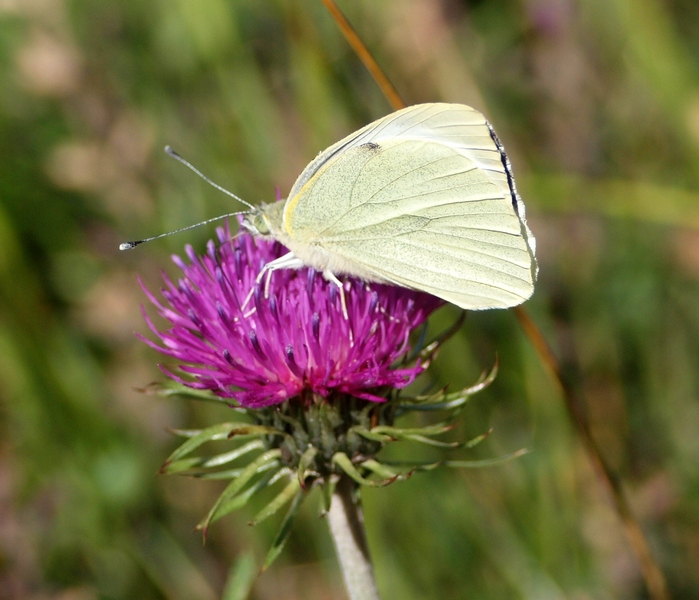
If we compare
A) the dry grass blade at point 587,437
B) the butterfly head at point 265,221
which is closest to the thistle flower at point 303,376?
the butterfly head at point 265,221

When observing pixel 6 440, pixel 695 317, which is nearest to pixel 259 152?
pixel 6 440

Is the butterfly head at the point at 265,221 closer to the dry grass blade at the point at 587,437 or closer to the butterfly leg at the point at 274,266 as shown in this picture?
the butterfly leg at the point at 274,266

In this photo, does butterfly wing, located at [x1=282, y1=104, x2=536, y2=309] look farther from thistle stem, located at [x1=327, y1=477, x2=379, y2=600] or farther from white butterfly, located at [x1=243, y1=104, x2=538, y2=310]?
thistle stem, located at [x1=327, y1=477, x2=379, y2=600]

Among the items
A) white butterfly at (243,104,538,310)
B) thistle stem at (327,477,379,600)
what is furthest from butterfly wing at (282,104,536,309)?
thistle stem at (327,477,379,600)

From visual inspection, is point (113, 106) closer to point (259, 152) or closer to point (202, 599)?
point (259, 152)

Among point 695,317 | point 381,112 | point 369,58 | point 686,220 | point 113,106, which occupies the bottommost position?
point 695,317

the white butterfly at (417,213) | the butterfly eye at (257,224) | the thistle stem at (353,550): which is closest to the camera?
the thistle stem at (353,550)

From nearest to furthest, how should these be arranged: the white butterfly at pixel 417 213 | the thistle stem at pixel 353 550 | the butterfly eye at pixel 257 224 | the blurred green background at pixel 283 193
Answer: the thistle stem at pixel 353 550
the white butterfly at pixel 417 213
the butterfly eye at pixel 257 224
the blurred green background at pixel 283 193
